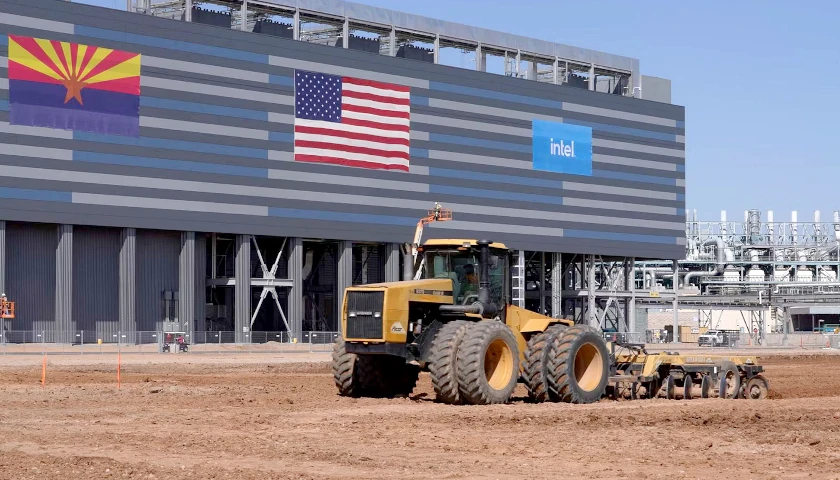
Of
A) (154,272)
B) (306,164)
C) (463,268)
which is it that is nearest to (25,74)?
(154,272)

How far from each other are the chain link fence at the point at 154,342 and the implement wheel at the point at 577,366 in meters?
46.9

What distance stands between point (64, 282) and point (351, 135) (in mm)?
25025

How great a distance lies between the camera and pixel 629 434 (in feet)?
72.2

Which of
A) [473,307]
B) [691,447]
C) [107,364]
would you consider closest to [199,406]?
[473,307]

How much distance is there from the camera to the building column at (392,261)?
10162 centimetres

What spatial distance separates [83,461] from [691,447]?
9.28 m

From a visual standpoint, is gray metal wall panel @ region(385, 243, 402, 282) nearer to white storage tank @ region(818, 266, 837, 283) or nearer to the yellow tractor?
the yellow tractor

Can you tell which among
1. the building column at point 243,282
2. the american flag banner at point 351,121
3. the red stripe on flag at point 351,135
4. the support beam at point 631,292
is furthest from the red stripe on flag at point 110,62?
the support beam at point 631,292

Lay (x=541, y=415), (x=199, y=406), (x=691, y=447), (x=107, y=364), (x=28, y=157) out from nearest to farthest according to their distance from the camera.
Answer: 1. (x=691, y=447)
2. (x=541, y=415)
3. (x=199, y=406)
4. (x=107, y=364)
5. (x=28, y=157)

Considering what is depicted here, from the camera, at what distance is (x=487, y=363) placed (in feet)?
91.5

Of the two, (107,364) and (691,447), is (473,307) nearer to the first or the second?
(691,447)

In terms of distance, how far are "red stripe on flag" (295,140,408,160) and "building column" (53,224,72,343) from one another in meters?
19.1

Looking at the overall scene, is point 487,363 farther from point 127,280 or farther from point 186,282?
point 186,282

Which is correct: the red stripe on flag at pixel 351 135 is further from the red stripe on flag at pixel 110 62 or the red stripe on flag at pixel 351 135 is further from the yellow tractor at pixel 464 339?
the yellow tractor at pixel 464 339
